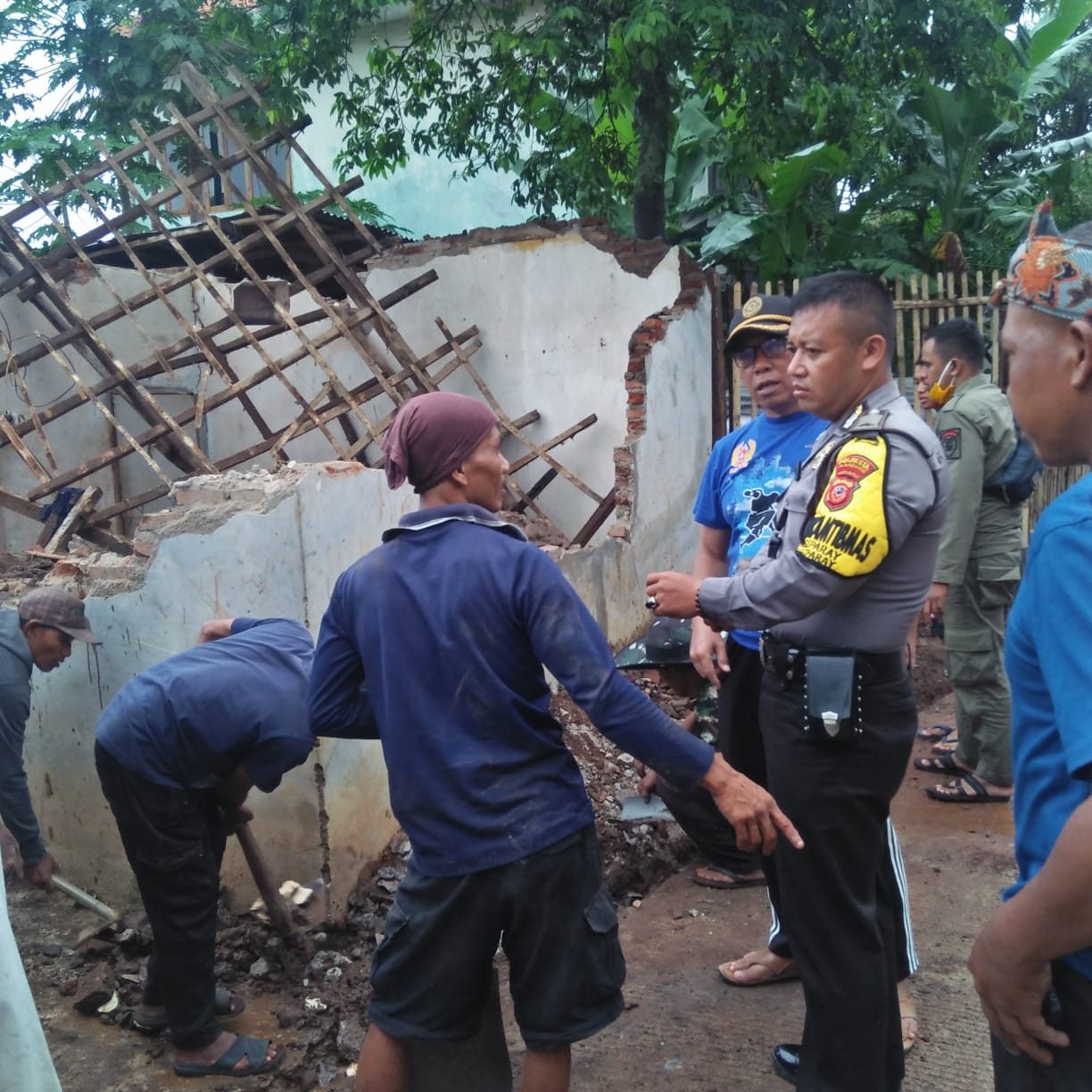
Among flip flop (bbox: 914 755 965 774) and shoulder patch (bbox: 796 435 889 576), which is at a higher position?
shoulder patch (bbox: 796 435 889 576)

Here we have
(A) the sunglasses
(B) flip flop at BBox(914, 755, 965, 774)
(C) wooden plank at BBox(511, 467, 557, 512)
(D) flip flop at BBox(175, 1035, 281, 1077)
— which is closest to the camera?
(A) the sunglasses

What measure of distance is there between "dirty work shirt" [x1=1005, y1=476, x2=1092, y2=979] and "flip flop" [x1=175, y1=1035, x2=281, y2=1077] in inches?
103

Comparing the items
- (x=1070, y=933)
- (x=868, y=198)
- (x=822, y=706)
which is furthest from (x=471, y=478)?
(x=868, y=198)

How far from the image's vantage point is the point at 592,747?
5.28m

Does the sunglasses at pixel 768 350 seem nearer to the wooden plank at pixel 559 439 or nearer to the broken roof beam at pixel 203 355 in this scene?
the wooden plank at pixel 559 439

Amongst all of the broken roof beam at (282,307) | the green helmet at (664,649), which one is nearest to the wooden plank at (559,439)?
the broken roof beam at (282,307)

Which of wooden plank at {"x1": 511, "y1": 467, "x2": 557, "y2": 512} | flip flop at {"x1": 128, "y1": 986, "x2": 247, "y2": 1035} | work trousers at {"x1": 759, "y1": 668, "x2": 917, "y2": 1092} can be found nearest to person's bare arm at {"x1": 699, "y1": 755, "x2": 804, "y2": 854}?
work trousers at {"x1": 759, "y1": 668, "x2": 917, "y2": 1092}

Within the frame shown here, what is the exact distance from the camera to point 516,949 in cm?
214

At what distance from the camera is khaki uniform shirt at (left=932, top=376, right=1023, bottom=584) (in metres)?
4.16

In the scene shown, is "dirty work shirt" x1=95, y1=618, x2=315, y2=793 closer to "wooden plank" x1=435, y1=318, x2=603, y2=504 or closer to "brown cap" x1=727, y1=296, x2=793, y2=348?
"brown cap" x1=727, y1=296, x2=793, y2=348

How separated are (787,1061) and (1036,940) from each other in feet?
5.87

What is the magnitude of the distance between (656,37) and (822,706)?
5.28 metres

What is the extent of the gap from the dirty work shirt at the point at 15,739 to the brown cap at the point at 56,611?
0.08 m

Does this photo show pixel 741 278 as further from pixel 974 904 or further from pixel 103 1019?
pixel 103 1019
